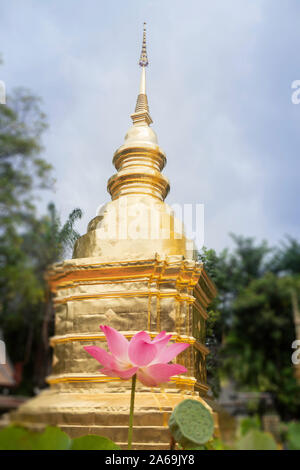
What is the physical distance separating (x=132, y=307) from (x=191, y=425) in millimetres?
2015

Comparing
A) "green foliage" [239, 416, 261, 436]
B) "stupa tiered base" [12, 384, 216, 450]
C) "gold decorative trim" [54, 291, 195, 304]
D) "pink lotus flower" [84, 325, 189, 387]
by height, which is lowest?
"stupa tiered base" [12, 384, 216, 450]

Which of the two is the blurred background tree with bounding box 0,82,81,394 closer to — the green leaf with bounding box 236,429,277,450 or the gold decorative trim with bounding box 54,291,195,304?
the green leaf with bounding box 236,429,277,450

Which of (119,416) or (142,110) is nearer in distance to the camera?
(119,416)

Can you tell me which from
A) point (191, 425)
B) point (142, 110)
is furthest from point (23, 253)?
point (142, 110)

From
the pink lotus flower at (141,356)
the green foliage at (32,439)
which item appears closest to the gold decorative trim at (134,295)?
the pink lotus flower at (141,356)

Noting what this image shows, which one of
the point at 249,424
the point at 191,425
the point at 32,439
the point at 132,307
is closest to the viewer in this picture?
the point at 32,439

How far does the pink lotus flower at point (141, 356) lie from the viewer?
1074 mm

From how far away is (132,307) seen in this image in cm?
294

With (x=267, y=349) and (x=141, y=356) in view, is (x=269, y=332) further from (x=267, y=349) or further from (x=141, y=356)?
(x=141, y=356)

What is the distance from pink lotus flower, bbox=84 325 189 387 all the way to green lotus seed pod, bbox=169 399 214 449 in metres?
0.14

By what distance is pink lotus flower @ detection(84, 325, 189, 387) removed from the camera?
1074 mm

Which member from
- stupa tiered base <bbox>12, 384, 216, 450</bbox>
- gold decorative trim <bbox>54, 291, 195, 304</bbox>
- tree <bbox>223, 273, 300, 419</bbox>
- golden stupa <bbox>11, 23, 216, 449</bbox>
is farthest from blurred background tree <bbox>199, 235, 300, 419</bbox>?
gold decorative trim <bbox>54, 291, 195, 304</bbox>
